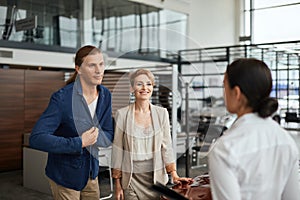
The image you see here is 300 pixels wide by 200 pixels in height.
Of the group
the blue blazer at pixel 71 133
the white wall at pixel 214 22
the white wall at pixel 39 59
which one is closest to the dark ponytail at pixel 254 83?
the blue blazer at pixel 71 133

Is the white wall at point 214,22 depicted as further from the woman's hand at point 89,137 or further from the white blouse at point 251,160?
the white blouse at point 251,160

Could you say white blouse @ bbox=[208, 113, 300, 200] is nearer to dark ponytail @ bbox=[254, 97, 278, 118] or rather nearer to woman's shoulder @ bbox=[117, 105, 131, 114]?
dark ponytail @ bbox=[254, 97, 278, 118]

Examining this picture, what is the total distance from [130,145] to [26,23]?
18.4 ft

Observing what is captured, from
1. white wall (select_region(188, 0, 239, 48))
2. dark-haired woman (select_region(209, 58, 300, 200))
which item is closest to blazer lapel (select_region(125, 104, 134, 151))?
dark-haired woman (select_region(209, 58, 300, 200))

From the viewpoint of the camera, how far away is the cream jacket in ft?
5.50

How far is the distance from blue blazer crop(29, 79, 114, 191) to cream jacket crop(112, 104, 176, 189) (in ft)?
0.16

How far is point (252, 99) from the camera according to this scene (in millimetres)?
1141

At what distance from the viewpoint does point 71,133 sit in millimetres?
1643

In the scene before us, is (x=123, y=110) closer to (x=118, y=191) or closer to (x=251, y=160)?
(x=118, y=191)

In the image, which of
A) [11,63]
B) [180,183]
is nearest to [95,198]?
[180,183]

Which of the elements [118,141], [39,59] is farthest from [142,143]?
[39,59]

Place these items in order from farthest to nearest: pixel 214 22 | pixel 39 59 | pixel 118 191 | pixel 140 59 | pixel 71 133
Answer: pixel 214 22
pixel 140 59
pixel 39 59
pixel 118 191
pixel 71 133

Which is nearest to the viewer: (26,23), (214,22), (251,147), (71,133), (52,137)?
(251,147)

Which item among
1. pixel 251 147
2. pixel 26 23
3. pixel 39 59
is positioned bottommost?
pixel 251 147
